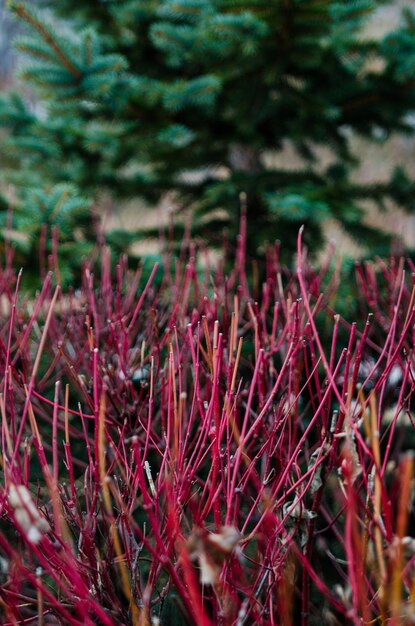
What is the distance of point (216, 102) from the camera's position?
→ 3.20 meters

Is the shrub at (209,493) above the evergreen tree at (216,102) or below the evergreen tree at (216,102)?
below

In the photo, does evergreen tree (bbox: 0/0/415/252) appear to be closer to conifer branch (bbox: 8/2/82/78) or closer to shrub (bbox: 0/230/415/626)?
conifer branch (bbox: 8/2/82/78)

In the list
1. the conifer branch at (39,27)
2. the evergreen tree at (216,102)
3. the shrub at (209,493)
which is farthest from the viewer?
the evergreen tree at (216,102)

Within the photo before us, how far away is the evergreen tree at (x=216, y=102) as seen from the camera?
245 centimetres

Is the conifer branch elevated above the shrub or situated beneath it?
elevated above

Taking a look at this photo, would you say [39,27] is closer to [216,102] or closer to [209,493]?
[216,102]

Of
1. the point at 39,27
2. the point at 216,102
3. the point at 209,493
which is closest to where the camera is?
the point at 209,493

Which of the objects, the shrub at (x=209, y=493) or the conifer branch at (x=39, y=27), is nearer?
the shrub at (x=209, y=493)

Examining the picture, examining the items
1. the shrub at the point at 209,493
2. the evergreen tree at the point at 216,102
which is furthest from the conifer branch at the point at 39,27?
the shrub at the point at 209,493

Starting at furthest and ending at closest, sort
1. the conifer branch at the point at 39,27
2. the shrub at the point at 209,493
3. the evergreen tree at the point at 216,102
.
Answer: the evergreen tree at the point at 216,102
the conifer branch at the point at 39,27
the shrub at the point at 209,493

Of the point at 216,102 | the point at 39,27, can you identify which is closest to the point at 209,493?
the point at 39,27

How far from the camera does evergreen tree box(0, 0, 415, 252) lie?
2451 mm

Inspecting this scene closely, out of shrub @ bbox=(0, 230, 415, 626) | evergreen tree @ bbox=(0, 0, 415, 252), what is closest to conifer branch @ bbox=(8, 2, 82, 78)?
evergreen tree @ bbox=(0, 0, 415, 252)

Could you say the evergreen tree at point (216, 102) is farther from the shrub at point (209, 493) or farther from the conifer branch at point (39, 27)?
the shrub at point (209, 493)
